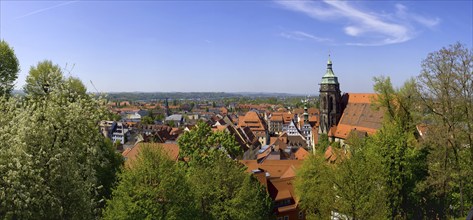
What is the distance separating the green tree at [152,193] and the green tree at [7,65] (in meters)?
11.4

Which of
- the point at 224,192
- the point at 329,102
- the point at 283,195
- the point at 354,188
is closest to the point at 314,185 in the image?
the point at 283,195

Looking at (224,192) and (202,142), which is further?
(202,142)

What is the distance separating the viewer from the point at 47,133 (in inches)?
523

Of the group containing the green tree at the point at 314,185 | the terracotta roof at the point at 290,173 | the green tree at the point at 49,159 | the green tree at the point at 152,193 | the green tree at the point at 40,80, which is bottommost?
the terracotta roof at the point at 290,173

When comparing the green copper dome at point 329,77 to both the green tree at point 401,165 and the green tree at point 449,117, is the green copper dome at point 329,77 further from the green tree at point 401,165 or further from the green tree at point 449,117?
the green tree at point 449,117

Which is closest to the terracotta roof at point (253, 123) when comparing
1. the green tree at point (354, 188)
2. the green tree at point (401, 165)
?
the green tree at point (401, 165)

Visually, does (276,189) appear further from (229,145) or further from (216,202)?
(216,202)

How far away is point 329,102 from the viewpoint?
A: 63250mm

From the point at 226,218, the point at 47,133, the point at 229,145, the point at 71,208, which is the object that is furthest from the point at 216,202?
the point at 47,133

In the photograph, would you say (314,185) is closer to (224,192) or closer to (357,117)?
(224,192)

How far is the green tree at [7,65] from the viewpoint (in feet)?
81.2

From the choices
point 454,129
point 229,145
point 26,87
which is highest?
point 26,87

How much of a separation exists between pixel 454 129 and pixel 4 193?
24.0 metres

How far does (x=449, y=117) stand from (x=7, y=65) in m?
29.0
